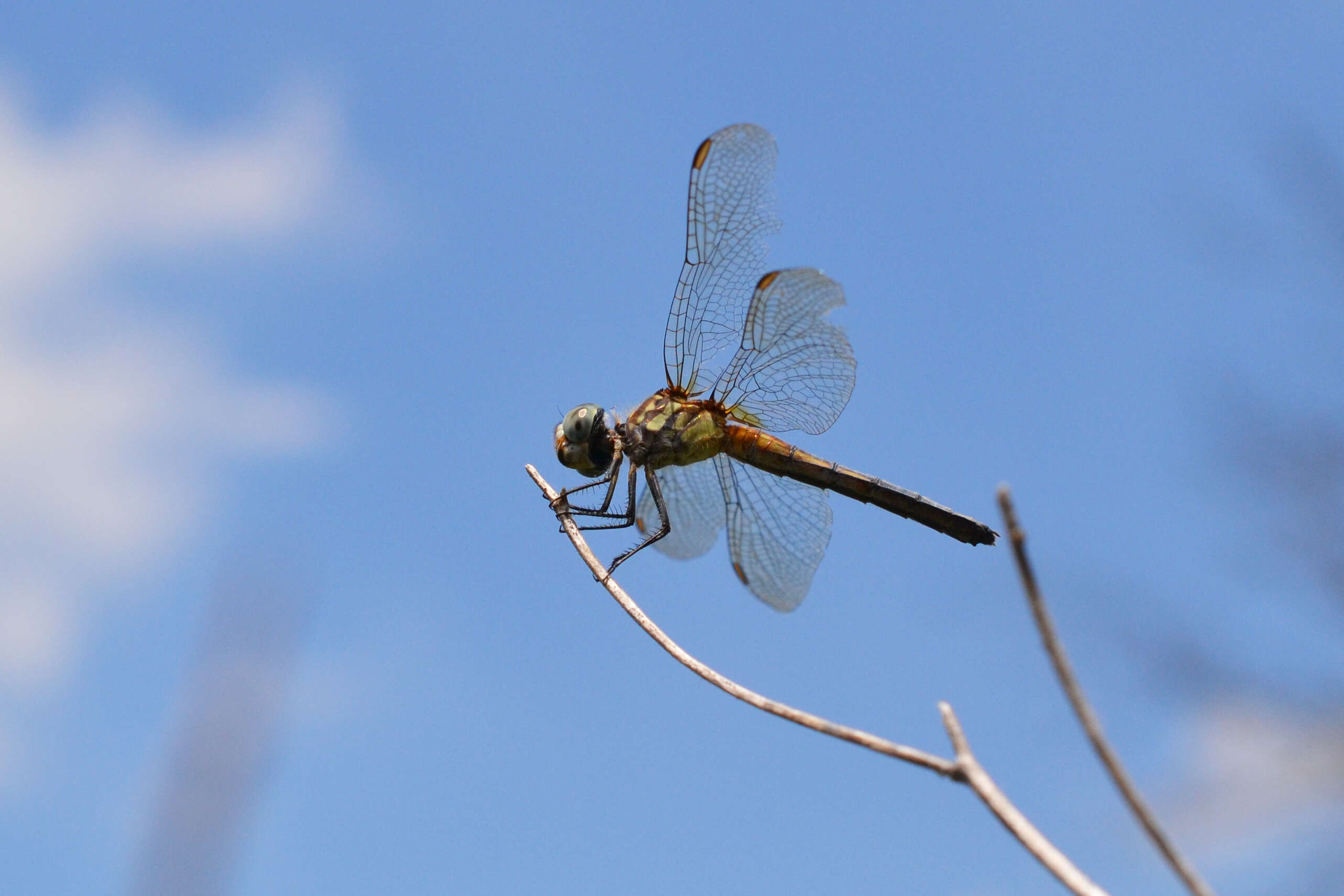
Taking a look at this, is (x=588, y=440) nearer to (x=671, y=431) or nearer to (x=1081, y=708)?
(x=671, y=431)

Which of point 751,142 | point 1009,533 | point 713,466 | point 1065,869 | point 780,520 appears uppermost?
point 751,142

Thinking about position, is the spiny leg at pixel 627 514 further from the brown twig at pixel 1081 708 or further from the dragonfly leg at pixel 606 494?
the brown twig at pixel 1081 708

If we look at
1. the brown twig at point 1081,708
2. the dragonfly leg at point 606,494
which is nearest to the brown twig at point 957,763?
the brown twig at point 1081,708

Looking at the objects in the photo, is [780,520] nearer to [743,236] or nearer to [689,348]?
[689,348]

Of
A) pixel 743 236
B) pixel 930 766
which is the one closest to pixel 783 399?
pixel 743 236

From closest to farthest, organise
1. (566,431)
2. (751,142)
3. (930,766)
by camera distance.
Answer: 1. (930,766)
2. (751,142)
3. (566,431)

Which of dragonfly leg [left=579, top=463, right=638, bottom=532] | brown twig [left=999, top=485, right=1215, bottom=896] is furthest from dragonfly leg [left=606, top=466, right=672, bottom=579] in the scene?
brown twig [left=999, top=485, right=1215, bottom=896]

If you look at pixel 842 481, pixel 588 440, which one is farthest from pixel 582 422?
pixel 842 481
